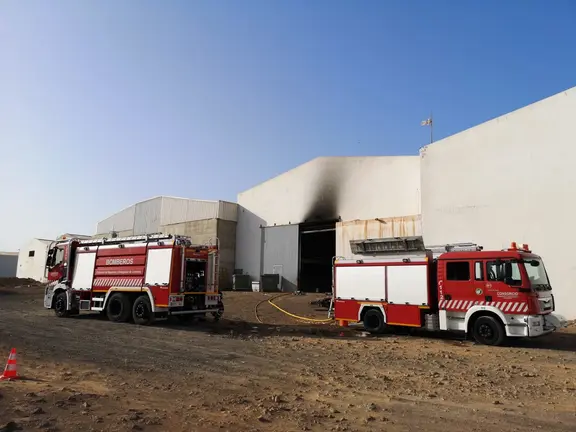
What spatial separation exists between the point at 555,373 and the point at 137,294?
13.8 meters

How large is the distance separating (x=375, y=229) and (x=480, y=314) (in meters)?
15.4

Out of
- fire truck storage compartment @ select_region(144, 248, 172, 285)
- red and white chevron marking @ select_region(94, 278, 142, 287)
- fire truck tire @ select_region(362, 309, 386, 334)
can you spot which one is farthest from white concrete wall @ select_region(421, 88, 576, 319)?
red and white chevron marking @ select_region(94, 278, 142, 287)

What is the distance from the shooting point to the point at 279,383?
7.47 meters

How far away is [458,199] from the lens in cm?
2200

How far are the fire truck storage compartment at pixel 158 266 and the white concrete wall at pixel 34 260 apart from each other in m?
44.6

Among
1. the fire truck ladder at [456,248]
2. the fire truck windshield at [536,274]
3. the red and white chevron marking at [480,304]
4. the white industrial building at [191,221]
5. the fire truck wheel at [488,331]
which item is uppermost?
the white industrial building at [191,221]

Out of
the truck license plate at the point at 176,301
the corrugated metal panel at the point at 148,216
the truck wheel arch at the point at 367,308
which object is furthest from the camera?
the corrugated metal panel at the point at 148,216

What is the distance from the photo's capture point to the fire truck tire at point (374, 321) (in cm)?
1500

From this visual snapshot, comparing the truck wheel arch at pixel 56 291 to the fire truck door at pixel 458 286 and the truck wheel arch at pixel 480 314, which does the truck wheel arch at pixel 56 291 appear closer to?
the fire truck door at pixel 458 286

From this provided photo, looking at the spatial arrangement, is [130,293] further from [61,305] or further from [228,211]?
[228,211]

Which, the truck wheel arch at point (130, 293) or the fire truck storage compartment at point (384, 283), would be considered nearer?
the fire truck storage compartment at point (384, 283)

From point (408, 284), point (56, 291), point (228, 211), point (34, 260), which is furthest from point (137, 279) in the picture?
point (34, 260)

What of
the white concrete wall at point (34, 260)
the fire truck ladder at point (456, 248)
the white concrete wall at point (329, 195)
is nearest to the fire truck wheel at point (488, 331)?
the fire truck ladder at point (456, 248)

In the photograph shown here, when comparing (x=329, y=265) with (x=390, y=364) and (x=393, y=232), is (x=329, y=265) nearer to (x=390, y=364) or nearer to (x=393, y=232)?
(x=393, y=232)
